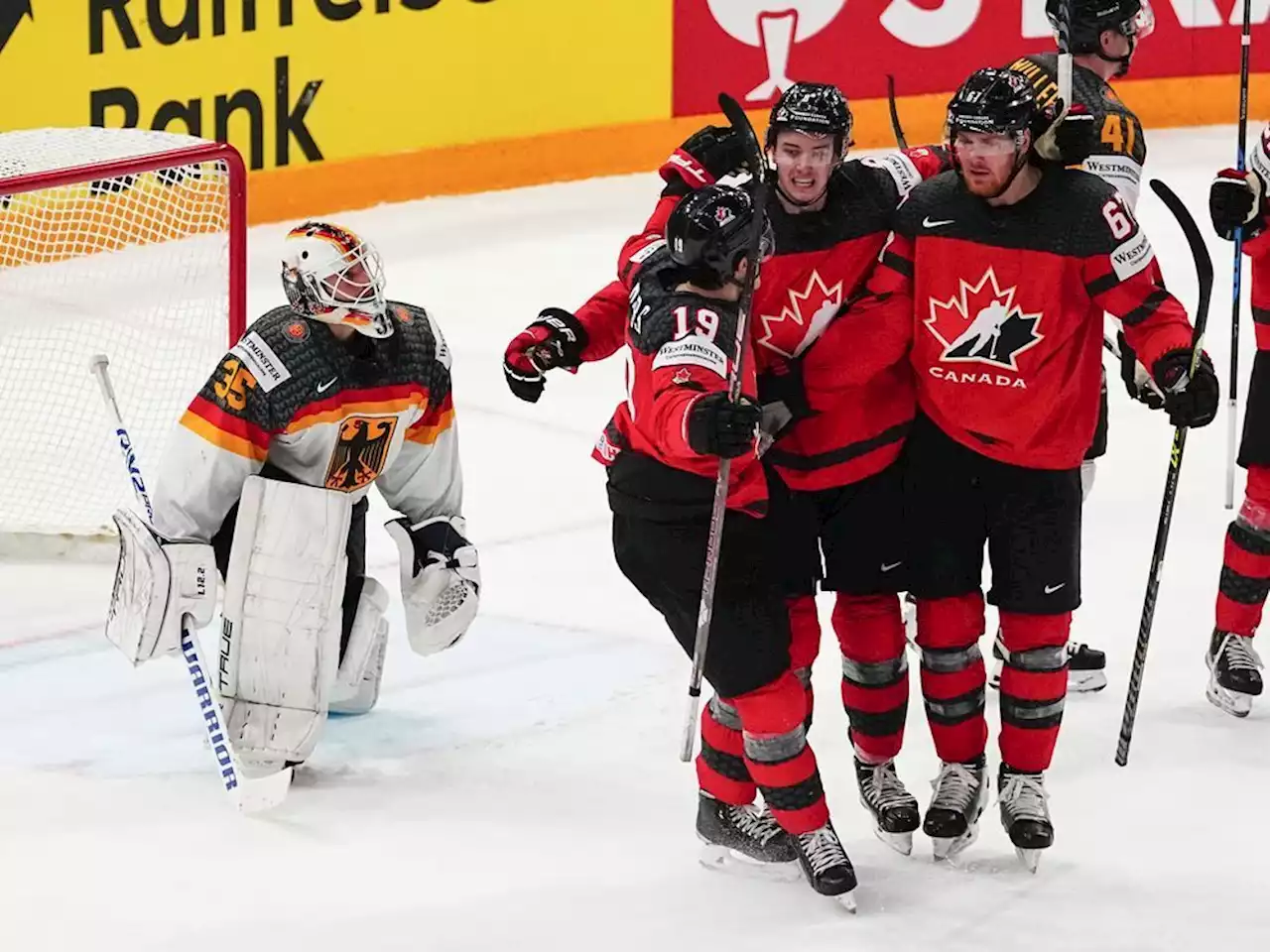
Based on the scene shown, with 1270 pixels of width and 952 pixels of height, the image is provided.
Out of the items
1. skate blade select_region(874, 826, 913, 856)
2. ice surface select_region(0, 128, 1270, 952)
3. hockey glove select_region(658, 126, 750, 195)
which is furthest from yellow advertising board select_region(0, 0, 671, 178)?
skate blade select_region(874, 826, 913, 856)

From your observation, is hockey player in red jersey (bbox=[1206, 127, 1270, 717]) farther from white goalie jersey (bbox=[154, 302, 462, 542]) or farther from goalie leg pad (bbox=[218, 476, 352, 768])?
goalie leg pad (bbox=[218, 476, 352, 768])

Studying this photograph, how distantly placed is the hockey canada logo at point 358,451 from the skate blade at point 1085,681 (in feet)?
4.92

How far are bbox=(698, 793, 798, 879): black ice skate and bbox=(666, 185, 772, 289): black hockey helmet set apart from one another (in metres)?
0.91

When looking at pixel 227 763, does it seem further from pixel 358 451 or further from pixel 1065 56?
pixel 1065 56

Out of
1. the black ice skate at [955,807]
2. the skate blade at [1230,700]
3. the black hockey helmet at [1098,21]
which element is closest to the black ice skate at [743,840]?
the black ice skate at [955,807]

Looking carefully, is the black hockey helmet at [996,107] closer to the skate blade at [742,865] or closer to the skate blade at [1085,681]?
the skate blade at [742,865]

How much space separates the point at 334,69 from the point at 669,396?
505cm

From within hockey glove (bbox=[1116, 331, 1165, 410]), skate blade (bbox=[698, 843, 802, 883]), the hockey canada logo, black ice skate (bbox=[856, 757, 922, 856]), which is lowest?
skate blade (bbox=[698, 843, 802, 883])

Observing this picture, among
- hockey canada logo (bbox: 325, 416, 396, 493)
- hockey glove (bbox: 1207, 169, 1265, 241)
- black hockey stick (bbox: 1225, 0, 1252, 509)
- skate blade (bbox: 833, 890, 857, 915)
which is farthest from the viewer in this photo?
black hockey stick (bbox: 1225, 0, 1252, 509)

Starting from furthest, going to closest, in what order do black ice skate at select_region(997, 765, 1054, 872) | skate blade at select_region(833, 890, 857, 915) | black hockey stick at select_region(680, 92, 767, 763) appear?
black ice skate at select_region(997, 765, 1054, 872), skate blade at select_region(833, 890, 857, 915), black hockey stick at select_region(680, 92, 767, 763)

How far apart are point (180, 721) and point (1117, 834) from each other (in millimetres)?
1806

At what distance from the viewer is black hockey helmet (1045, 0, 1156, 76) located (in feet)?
13.9

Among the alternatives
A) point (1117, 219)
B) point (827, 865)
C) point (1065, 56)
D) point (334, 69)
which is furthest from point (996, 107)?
point (334, 69)

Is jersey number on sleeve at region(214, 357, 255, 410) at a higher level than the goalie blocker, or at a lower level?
higher
